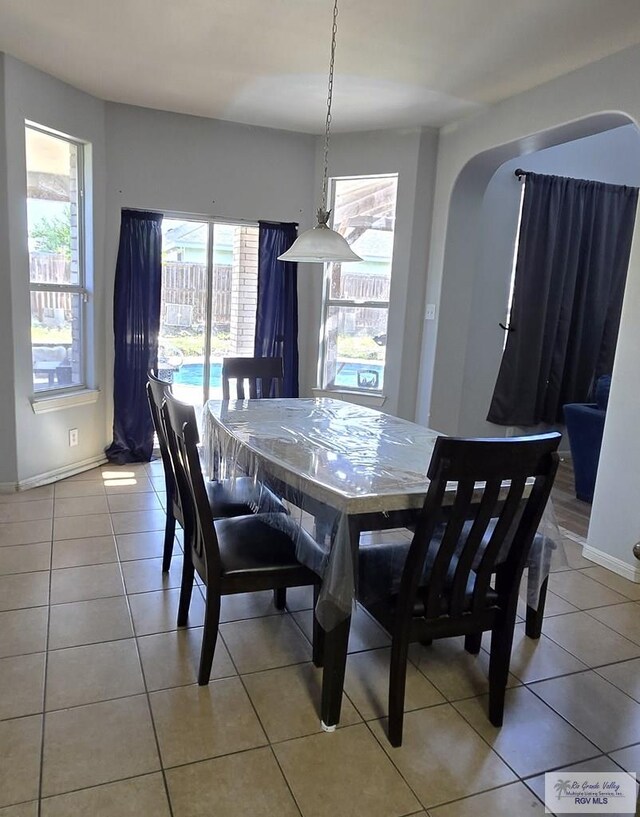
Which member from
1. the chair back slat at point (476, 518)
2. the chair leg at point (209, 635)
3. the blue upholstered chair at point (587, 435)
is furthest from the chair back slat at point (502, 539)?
the blue upholstered chair at point (587, 435)

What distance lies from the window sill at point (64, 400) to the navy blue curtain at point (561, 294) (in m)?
3.24

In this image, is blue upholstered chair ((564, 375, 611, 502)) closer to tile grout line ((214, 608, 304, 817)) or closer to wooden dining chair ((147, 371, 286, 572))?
wooden dining chair ((147, 371, 286, 572))

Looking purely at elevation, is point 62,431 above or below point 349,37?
below

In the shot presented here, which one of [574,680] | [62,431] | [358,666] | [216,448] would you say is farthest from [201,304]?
[574,680]

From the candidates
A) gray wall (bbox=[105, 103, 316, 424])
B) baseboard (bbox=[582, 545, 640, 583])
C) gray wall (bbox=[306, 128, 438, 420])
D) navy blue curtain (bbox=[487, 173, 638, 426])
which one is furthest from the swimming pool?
baseboard (bbox=[582, 545, 640, 583])

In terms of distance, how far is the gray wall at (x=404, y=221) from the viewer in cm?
426

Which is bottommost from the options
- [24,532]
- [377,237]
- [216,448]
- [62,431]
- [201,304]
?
[24,532]

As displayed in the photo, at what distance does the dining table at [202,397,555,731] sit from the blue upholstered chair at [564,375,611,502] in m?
1.80

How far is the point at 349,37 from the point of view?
286 cm

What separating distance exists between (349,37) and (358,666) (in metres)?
2.88

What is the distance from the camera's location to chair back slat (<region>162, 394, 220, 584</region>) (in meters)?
1.87

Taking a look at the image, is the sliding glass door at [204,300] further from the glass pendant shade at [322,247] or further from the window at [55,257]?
the glass pendant shade at [322,247]

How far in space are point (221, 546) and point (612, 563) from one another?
2.15m

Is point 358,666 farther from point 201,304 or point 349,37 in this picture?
point 201,304
